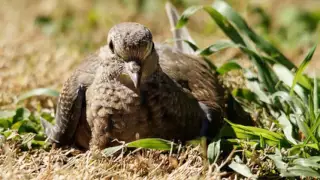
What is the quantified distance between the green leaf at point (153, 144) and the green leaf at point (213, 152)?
Result: 0.18m

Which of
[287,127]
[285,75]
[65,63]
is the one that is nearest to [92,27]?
[65,63]

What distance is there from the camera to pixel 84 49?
6.05 metres

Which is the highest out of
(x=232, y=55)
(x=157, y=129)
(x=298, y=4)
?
(x=298, y=4)

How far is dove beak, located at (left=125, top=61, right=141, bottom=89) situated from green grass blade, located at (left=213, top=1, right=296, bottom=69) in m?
1.17

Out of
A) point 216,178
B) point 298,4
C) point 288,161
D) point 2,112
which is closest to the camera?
point 216,178

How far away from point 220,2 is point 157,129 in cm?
116

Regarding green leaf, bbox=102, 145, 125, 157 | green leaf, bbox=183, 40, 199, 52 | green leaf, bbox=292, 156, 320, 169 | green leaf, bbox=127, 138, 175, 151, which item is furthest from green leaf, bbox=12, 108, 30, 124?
green leaf, bbox=292, 156, 320, 169

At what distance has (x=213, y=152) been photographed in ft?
11.8

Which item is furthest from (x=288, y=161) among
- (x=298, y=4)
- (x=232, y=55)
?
(x=298, y=4)

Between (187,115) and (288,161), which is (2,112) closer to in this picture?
(187,115)

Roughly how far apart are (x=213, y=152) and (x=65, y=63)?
1984 millimetres

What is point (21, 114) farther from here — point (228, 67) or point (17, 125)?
point (228, 67)

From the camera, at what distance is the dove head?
3484 mm

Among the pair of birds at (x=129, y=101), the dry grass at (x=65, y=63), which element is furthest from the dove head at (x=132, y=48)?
the dry grass at (x=65, y=63)
